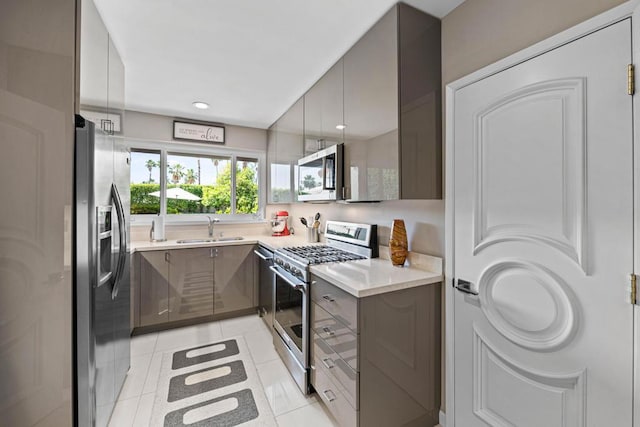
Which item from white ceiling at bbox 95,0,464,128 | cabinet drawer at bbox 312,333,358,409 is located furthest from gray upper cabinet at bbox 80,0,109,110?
cabinet drawer at bbox 312,333,358,409

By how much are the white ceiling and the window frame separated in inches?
24.0

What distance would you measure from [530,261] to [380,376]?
0.90 metres

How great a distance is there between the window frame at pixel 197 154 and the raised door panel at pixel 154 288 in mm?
656

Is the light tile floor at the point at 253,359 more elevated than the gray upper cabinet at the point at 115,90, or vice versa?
the gray upper cabinet at the point at 115,90

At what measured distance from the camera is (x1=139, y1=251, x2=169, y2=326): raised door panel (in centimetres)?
263

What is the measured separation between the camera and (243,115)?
3143 mm

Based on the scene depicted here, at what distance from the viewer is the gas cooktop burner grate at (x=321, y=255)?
74.0 inches

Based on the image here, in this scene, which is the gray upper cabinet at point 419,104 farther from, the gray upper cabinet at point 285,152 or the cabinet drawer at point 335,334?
the gray upper cabinet at point 285,152

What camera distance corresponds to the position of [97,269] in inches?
50.0

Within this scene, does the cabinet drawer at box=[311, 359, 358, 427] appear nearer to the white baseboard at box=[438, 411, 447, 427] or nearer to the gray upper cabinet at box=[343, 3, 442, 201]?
the white baseboard at box=[438, 411, 447, 427]

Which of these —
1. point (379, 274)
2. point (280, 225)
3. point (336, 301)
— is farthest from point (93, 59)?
point (280, 225)

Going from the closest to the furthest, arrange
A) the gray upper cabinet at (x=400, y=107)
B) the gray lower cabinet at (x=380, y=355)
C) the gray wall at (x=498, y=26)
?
1. the gray wall at (x=498, y=26)
2. the gray lower cabinet at (x=380, y=355)
3. the gray upper cabinet at (x=400, y=107)

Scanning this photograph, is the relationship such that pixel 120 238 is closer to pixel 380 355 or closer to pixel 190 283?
pixel 190 283

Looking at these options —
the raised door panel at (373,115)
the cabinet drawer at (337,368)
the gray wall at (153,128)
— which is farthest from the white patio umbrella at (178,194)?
the cabinet drawer at (337,368)
